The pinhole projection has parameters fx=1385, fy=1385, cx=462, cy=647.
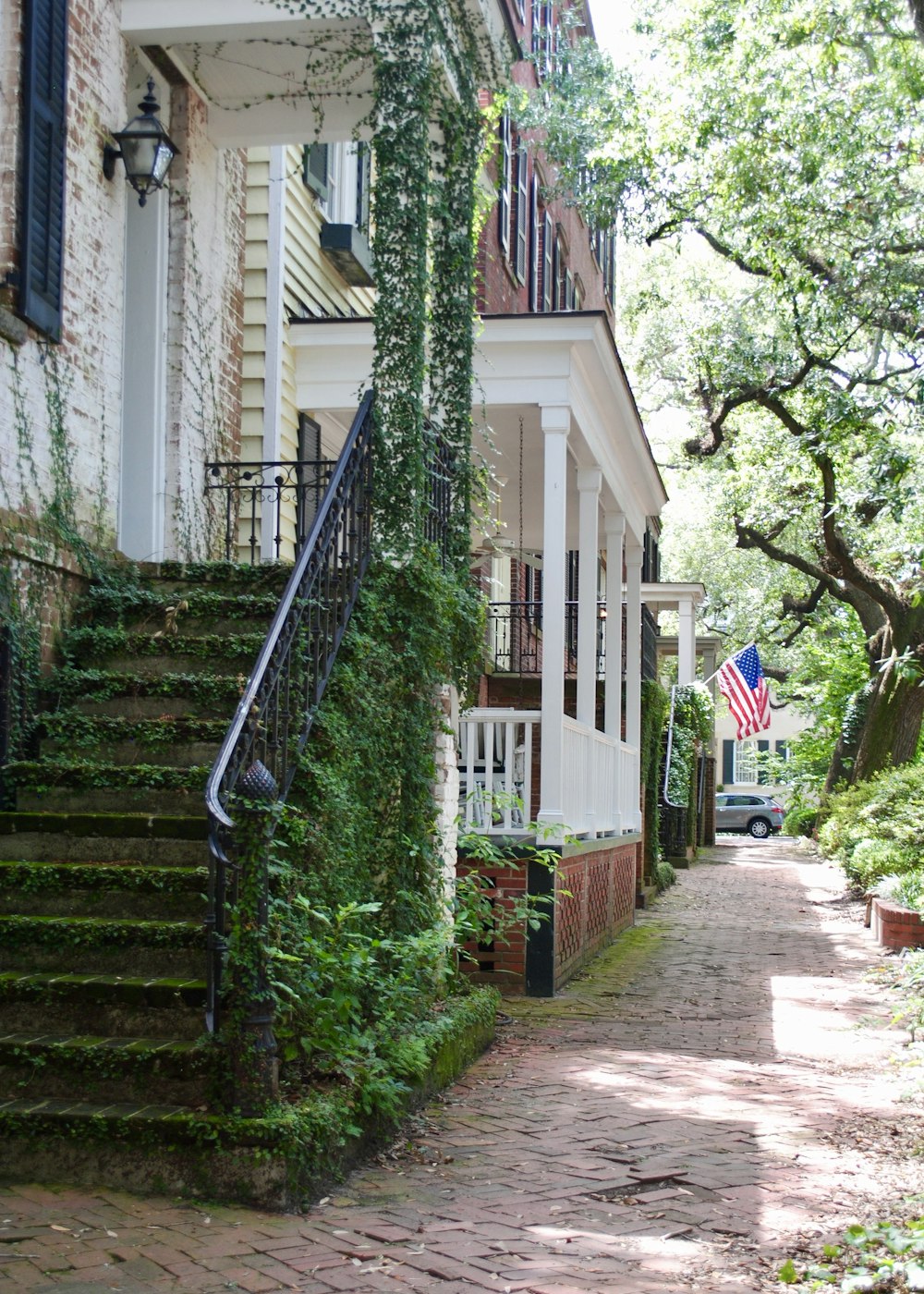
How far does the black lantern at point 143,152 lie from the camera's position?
313 inches

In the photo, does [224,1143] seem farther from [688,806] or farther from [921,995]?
[688,806]

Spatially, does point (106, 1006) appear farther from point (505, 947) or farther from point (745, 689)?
point (745, 689)

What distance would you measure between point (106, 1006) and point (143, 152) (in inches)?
200

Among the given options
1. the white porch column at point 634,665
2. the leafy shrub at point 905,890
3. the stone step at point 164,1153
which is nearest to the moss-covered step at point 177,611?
the stone step at point 164,1153

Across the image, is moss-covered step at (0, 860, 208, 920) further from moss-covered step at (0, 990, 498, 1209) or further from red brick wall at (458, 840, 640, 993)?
red brick wall at (458, 840, 640, 993)

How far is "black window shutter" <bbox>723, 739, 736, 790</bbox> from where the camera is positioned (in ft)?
194

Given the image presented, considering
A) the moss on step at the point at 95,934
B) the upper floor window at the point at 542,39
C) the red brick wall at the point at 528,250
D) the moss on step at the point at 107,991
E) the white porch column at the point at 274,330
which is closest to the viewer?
the moss on step at the point at 107,991

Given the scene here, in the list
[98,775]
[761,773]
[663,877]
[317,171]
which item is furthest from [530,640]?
[761,773]

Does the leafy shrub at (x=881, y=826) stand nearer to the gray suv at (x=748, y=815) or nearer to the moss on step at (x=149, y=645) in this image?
the moss on step at (x=149, y=645)

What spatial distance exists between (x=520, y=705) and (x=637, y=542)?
2316 mm

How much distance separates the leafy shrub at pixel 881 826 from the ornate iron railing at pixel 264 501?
7.33 meters

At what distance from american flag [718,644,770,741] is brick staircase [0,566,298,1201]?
18.6 m

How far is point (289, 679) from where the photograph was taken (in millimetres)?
5996

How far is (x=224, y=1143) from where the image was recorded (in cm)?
465
